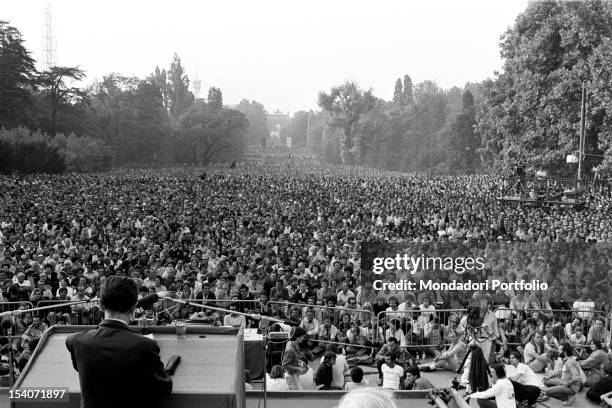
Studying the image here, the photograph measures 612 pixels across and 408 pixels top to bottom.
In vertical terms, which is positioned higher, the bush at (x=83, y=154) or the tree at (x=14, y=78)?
the tree at (x=14, y=78)

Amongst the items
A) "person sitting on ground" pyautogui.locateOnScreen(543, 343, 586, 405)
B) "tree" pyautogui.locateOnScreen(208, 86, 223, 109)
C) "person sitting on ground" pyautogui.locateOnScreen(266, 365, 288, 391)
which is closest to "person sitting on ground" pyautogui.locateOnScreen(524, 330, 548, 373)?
"person sitting on ground" pyautogui.locateOnScreen(543, 343, 586, 405)

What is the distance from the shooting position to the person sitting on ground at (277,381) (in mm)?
6996

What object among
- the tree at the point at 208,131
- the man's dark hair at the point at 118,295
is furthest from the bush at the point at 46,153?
the man's dark hair at the point at 118,295

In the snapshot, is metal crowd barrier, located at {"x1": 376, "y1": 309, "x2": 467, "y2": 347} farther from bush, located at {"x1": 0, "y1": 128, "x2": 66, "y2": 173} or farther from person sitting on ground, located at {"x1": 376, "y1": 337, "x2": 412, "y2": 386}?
bush, located at {"x1": 0, "y1": 128, "x2": 66, "y2": 173}

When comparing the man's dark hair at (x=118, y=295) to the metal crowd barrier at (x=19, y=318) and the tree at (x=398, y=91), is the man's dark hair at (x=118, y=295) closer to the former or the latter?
the metal crowd barrier at (x=19, y=318)

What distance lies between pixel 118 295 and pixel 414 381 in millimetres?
5431

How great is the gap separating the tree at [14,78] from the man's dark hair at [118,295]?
4734 cm

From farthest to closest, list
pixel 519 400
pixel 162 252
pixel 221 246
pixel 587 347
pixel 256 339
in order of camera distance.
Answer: pixel 221 246 → pixel 162 252 → pixel 587 347 → pixel 519 400 → pixel 256 339

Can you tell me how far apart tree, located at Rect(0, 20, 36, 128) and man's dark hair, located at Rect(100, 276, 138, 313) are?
47.3 meters

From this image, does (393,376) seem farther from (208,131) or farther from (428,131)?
(428,131)

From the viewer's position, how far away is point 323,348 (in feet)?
33.1

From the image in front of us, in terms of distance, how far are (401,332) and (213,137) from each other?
2508 inches

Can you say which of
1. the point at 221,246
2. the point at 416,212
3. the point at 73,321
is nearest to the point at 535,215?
the point at 416,212

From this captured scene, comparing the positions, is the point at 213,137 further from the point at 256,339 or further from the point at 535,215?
the point at 256,339
